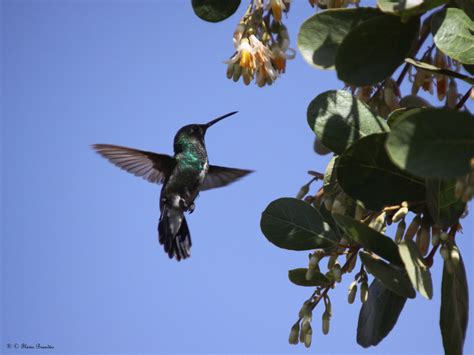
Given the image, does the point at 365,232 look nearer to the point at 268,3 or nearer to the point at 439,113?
the point at 439,113

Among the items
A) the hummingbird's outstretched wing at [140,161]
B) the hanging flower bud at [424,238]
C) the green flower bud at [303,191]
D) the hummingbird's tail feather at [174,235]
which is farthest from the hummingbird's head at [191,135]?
the hanging flower bud at [424,238]

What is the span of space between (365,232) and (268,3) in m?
1.04

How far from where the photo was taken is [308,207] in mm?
1874

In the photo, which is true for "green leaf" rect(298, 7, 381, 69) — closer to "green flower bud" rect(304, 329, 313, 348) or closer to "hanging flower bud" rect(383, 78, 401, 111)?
"hanging flower bud" rect(383, 78, 401, 111)

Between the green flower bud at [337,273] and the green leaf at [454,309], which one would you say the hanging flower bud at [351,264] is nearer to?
the green flower bud at [337,273]

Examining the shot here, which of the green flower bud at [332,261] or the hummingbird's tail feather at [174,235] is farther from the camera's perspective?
the hummingbird's tail feather at [174,235]

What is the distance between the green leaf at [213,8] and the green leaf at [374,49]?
753mm

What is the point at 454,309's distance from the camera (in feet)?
5.57

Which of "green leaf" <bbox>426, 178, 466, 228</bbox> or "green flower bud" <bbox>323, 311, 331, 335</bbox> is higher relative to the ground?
"green leaf" <bbox>426, 178, 466, 228</bbox>

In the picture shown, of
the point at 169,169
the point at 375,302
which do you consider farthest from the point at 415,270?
the point at 169,169

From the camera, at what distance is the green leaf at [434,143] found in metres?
1.26

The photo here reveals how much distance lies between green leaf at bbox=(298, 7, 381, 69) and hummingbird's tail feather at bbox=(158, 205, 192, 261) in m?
2.71

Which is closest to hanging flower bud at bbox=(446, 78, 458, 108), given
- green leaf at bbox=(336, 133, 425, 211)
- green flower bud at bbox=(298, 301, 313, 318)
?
green leaf at bbox=(336, 133, 425, 211)

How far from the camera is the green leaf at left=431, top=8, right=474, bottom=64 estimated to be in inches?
66.3
